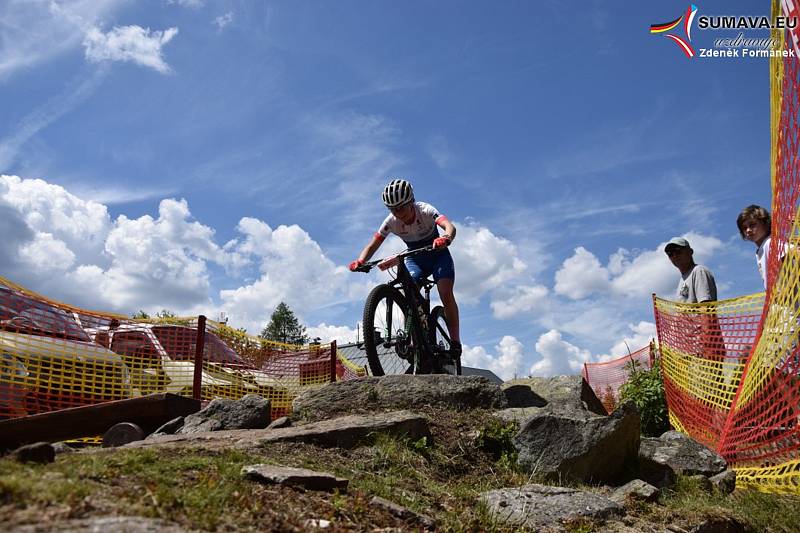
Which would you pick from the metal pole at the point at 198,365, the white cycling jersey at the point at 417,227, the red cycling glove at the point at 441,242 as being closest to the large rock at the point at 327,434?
the red cycling glove at the point at 441,242

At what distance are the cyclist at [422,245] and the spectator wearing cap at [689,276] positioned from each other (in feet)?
9.09

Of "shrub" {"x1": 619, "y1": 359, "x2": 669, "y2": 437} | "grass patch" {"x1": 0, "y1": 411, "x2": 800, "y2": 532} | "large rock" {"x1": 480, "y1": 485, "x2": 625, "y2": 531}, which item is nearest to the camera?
"grass patch" {"x1": 0, "y1": 411, "x2": 800, "y2": 532}

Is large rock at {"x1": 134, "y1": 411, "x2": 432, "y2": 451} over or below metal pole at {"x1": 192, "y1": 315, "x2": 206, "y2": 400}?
below

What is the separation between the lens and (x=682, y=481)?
17.0 feet

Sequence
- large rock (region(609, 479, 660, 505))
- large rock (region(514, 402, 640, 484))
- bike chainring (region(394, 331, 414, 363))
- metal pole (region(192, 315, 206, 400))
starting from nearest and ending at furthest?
large rock (region(609, 479, 660, 505)) → large rock (region(514, 402, 640, 484)) → bike chainring (region(394, 331, 414, 363)) → metal pole (region(192, 315, 206, 400))

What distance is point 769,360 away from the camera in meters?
4.98

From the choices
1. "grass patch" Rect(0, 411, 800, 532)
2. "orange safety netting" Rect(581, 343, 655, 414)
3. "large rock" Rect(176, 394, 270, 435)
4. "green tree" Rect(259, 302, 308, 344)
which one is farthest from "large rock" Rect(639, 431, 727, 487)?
"green tree" Rect(259, 302, 308, 344)

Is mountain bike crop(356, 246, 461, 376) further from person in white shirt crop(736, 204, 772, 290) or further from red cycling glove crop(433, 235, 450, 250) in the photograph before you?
person in white shirt crop(736, 204, 772, 290)

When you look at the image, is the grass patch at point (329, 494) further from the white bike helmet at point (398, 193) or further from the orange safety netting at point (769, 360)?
the white bike helmet at point (398, 193)

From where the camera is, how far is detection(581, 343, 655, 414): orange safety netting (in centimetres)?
1166

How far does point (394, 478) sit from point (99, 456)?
5.88ft

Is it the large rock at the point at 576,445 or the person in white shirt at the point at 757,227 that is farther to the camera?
the person in white shirt at the point at 757,227

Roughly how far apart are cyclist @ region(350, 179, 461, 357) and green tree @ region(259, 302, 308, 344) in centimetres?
4871

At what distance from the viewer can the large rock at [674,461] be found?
17.4 ft
